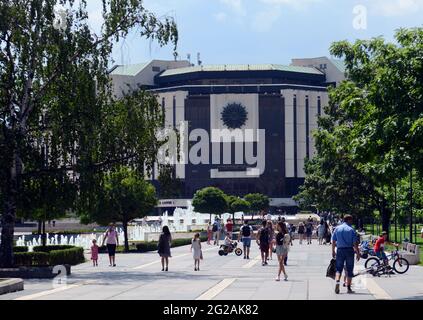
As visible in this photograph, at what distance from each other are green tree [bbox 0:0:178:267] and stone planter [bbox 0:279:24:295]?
6.83 meters

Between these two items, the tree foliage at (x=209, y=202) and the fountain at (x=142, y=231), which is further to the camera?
the tree foliage at (x=209, y=202)

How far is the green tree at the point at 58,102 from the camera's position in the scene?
83.3ft

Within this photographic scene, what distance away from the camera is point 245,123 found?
138250mm

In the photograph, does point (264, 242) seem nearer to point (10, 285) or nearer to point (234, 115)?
point (10, 285)

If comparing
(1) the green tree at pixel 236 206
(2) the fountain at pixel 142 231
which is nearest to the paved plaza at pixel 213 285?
(2) the fountain at pixel 142 231

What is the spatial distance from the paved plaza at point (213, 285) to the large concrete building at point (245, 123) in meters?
109

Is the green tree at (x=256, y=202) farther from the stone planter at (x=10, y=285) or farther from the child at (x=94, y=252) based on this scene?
the stone planter at (x=10, y=285)

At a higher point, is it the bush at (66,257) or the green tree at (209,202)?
the green tree at (209,202)

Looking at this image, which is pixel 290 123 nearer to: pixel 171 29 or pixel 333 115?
pixel 333 115

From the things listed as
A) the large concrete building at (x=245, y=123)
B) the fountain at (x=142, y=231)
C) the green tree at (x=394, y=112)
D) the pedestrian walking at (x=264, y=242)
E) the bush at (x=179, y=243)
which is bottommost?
the fountain at (x=142, y=231)

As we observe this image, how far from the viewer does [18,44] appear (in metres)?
25.3

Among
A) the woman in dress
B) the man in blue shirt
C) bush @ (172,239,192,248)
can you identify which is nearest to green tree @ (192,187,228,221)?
bush @ (172,239,192,248)

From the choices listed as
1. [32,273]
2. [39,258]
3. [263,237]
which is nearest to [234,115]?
[263,237]

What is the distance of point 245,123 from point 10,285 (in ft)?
396
